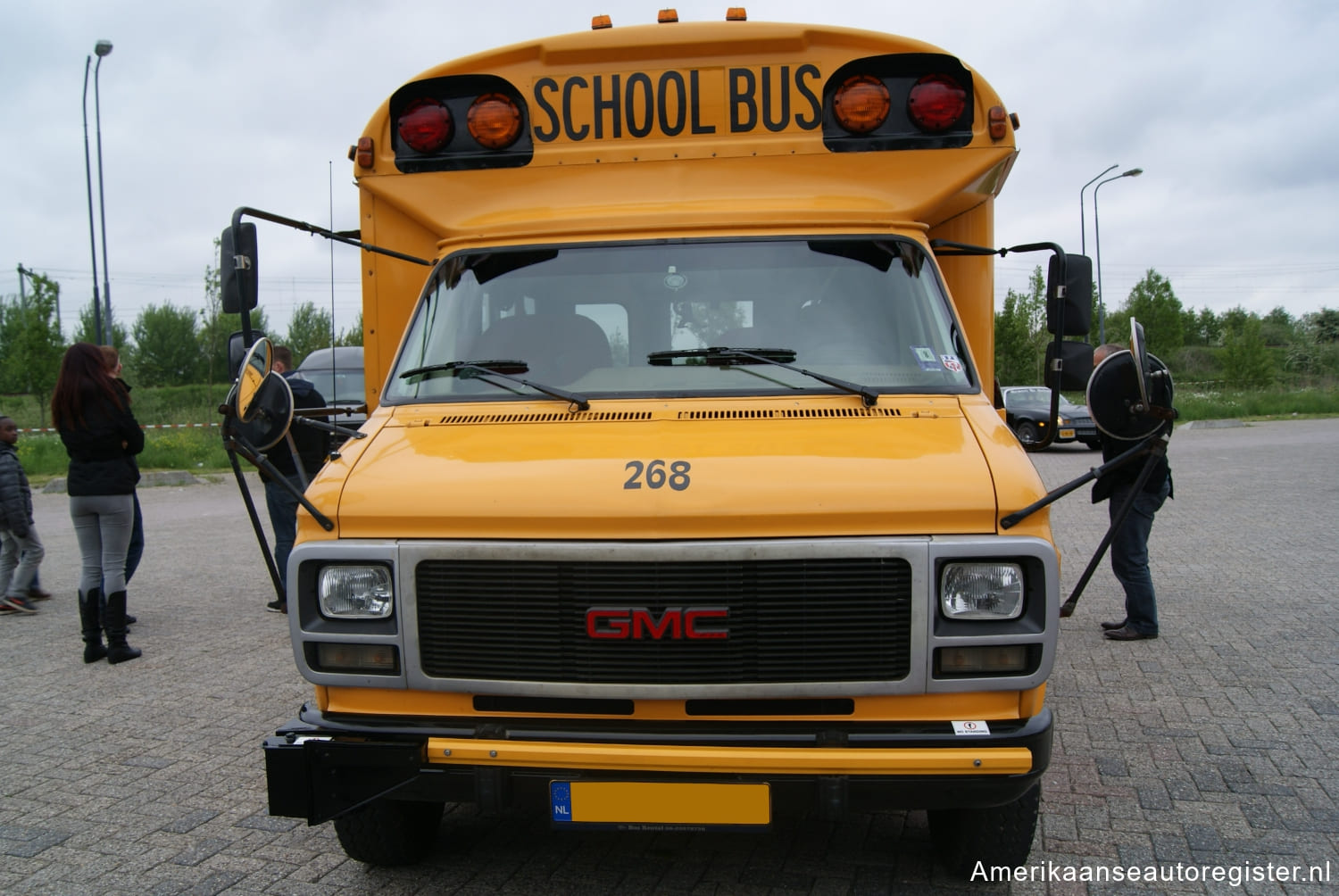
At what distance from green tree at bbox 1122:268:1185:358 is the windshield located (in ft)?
150

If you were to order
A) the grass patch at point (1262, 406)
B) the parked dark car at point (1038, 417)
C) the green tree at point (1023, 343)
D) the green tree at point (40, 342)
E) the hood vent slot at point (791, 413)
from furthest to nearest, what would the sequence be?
the green tree at point (1023, 343) → the grass patch at point (1262, 406) → the green tree at point (40, 342) → the parked dark car at point (1038, 417) → the hood vent slot at point (791, 413)

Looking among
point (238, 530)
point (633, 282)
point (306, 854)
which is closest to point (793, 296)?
point (633, 282)

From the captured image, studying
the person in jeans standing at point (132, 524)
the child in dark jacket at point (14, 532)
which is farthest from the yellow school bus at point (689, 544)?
the child in dark jacket at point (14, 532)

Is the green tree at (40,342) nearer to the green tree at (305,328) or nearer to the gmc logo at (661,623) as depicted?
the green tree at (305,328)

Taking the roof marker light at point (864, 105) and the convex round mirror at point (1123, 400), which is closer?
the convex round mirror at point (1123, 400)

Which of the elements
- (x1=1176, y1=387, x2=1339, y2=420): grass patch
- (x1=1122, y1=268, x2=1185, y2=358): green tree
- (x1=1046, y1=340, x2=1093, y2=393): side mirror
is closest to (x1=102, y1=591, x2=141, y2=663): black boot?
(x1=1046, y1=340, x2=1093, y2=393): side mirror

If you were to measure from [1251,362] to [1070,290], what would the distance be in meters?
46.8

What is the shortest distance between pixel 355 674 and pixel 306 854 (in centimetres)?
117

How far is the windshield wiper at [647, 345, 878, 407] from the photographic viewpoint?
3.82 m

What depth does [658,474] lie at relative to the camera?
320 centimetres

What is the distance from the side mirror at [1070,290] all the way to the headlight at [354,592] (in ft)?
9.31

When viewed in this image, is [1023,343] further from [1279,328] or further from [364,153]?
[1279,328]

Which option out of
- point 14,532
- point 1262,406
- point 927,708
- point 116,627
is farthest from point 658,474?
point 1262,406

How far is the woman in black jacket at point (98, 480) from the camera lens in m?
6.69
